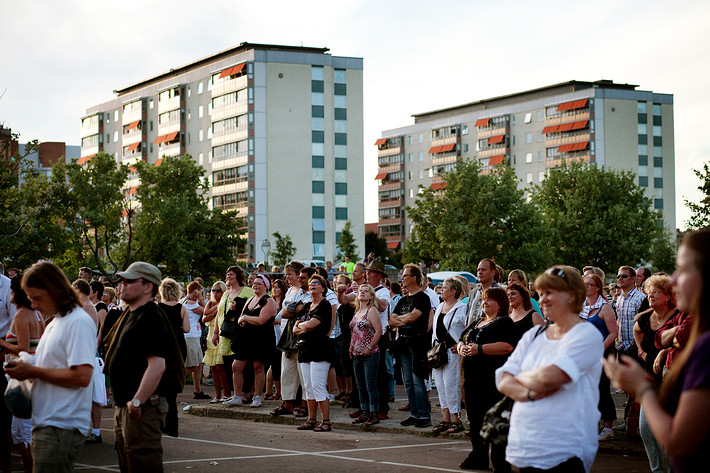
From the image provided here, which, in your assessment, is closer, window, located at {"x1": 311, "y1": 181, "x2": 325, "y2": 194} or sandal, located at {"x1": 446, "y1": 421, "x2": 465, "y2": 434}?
sandal, located at {"x1": 446, "y1": 421, "x2": 465, "y2": 434}

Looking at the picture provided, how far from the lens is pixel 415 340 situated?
12898 millimetres

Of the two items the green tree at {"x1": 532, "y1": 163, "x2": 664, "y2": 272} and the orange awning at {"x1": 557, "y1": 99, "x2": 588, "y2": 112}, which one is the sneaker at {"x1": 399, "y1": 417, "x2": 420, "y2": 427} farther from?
the orange awning at {"x1": 557, "y1": 99, "x2": 588, "y2": 112}

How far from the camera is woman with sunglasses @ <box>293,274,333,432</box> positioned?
1302 centimetres

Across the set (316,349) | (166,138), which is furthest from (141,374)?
(166,138)

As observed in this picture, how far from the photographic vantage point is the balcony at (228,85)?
104 metres

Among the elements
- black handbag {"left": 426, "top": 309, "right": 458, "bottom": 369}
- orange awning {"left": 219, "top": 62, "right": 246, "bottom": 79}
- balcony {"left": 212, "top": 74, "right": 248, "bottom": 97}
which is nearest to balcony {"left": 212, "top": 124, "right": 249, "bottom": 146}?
balcony {"left": 212, "top": 74, "right": 248, "bottom": 97}

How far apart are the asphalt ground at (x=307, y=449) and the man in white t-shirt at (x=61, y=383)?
4.57 meters

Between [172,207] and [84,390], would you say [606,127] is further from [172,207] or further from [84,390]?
[84,390]

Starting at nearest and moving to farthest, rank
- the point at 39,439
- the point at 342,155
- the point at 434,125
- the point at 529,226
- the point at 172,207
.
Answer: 1. the point at 39,439
2. the point at 529,226
3. the point at 172,207
4. the point at 342,155
5. the point at 434,125

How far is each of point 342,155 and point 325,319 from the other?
312 feet

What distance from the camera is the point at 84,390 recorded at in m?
5.90

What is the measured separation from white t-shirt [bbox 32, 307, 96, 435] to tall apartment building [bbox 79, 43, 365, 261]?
323 feet

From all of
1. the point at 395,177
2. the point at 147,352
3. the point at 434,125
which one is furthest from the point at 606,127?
the point at 147,352

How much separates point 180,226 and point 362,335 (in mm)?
59189
